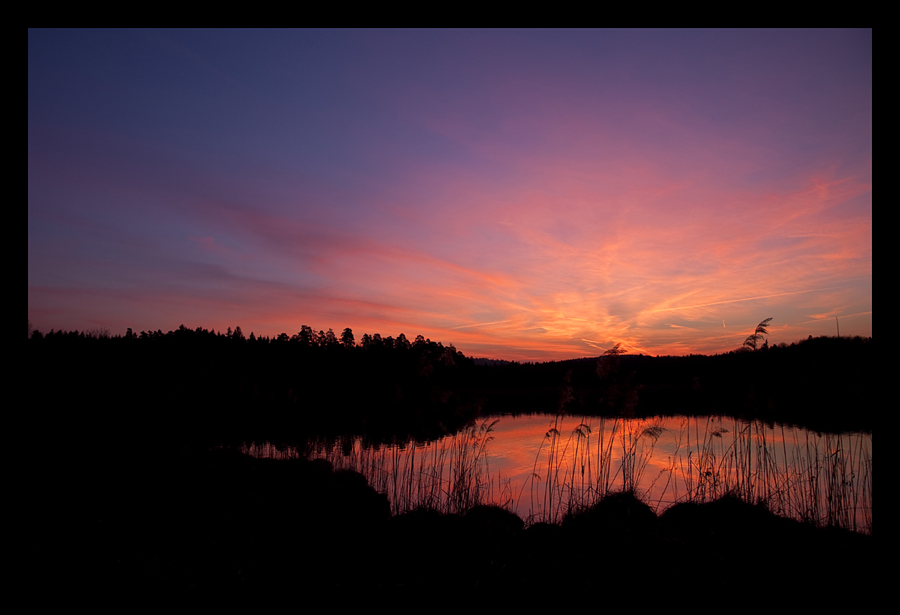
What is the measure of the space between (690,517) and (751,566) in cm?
178

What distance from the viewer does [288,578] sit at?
3361 mm

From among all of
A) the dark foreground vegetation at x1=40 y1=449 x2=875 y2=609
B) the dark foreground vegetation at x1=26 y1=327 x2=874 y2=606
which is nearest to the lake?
the dark foreground vegetation at x1=26 y1=327 x2=874 y2=606

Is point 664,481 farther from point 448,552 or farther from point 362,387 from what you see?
point 362,387

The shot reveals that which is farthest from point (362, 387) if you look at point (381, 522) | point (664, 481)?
point (381, 522)

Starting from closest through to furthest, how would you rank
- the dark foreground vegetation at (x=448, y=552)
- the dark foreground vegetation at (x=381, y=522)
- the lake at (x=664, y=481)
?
1. the dark foreground vegetation at (x=448, y=552)
2. the dark foreground vegetation at (x=381, y=522)
3. the lake at (x=664, y=481)

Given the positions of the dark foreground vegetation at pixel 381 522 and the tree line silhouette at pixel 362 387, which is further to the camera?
the tree line silhouette at pixel 362 387

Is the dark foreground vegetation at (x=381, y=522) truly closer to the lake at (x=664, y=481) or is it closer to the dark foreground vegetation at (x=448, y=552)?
the dark foreground vegetation at (x=448, y=552)

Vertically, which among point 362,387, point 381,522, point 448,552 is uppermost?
point 448,552

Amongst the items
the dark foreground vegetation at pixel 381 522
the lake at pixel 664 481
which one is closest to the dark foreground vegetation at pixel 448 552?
the dark foreground vegetation at pixel 381 522

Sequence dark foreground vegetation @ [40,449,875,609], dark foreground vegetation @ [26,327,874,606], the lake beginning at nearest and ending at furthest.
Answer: dark foreground vegetation @ [40,449,875,609] → dark foreground vegetation @ [26,327,874,606] → the lake

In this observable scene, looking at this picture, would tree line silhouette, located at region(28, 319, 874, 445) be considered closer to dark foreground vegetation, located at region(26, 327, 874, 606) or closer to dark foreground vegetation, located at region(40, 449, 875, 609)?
dark foreground vegetation, located at region(26, 327, 874, 606)
